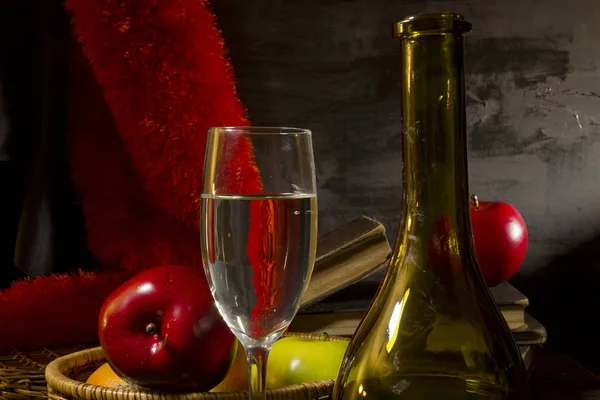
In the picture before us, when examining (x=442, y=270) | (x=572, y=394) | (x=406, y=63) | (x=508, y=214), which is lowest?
(x=572, y=394)

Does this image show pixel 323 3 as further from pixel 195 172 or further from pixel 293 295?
pixel 293 295

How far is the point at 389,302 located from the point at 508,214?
1.86 ft

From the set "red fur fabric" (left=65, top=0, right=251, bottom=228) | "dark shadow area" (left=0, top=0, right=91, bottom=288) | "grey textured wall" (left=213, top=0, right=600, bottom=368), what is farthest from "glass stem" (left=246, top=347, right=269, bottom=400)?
"grey textured wall" (left=213, top=0, right=600, bottom=368)

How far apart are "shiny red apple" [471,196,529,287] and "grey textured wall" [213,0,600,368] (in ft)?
0.76

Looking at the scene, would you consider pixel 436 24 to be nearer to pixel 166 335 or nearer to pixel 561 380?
pixel 166 335

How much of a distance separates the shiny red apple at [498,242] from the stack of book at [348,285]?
0.10 meters

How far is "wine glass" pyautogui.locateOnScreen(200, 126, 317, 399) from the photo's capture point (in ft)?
1.35

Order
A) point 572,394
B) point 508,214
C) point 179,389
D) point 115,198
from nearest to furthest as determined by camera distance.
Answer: point 179,389
point 572,394
point 115,198
point 508,214

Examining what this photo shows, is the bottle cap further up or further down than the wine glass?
further up

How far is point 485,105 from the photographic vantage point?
1.13 m

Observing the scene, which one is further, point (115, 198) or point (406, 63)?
point (115, 198)

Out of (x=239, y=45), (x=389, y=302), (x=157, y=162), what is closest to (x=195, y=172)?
(x=157, y=162)

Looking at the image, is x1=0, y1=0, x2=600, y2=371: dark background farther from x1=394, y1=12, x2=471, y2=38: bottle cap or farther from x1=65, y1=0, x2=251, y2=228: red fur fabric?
x1=394, y1=12, x2=471, y2=38: bottle cap

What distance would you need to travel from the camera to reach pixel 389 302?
1.25 ft
